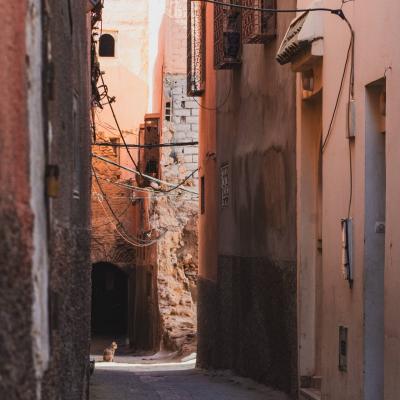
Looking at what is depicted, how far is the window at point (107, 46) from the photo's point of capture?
38.3 metres

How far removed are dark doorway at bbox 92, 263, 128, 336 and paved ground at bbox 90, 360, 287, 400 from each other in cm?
2122

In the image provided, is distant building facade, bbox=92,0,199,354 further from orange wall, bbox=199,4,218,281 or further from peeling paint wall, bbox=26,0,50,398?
peeling paint wall, bbox=26,0,50,398

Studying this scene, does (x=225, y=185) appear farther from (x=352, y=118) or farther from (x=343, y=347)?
(x=352, y=118)

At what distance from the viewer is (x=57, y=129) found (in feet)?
19.3

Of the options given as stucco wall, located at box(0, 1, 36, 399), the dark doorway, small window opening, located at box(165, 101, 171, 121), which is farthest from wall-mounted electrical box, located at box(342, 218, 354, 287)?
the dark doorway

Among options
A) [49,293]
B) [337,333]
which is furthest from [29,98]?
[337,333]

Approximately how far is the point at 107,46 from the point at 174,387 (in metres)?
25.4

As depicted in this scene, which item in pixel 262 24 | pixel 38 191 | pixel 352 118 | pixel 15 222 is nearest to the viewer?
pixel 15 222

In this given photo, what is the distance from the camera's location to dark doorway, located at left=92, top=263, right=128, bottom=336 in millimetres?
38281

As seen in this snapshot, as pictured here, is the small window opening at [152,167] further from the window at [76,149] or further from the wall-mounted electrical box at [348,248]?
the window at [76,149]

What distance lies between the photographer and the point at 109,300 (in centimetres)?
3878

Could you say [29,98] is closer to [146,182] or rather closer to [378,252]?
[378,252]

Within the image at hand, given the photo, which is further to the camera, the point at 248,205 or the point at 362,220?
the point at 248,205

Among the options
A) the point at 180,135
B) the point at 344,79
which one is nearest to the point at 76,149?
the point at 344,79
